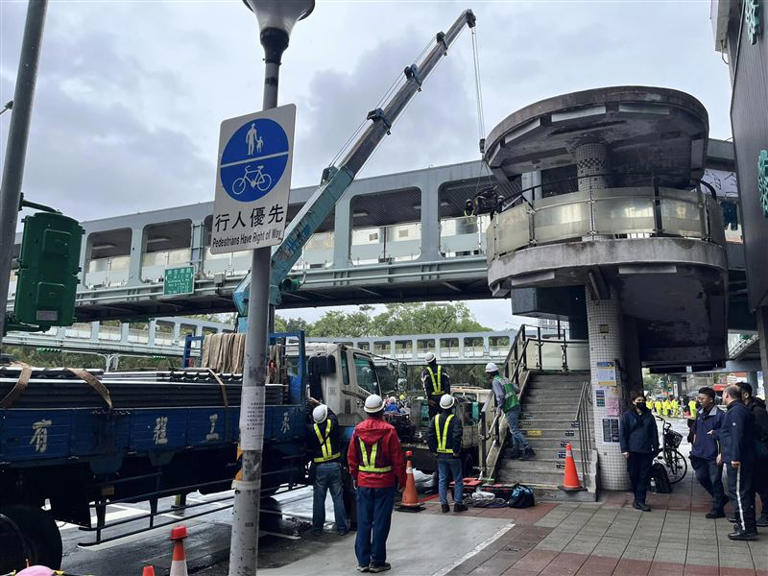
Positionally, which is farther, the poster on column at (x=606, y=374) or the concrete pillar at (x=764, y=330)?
the concrete pillar at (x=764, y=330)

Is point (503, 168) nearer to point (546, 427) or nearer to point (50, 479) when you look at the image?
point (546, 427)

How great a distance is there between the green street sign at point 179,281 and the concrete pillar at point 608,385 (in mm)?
17814

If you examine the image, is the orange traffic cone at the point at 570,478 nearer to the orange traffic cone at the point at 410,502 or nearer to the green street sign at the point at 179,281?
the orange traffic cone at the point at 410,502

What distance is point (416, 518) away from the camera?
926cm

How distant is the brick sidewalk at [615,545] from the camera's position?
21.5 ft

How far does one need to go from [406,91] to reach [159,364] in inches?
1959

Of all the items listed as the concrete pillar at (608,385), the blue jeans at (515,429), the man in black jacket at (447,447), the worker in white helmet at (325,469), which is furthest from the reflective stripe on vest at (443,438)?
the concrete pillar at (608,385)

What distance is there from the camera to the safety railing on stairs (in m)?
11.5

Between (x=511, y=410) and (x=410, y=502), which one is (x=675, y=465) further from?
(x=410, y=502)

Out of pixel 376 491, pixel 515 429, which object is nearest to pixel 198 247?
pixel 515 429

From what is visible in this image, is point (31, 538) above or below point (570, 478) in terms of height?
above

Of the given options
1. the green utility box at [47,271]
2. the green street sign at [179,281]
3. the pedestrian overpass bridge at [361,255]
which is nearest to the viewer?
the green utility box at [47,271]

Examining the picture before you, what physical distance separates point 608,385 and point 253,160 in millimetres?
9566

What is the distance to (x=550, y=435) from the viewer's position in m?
12.6
